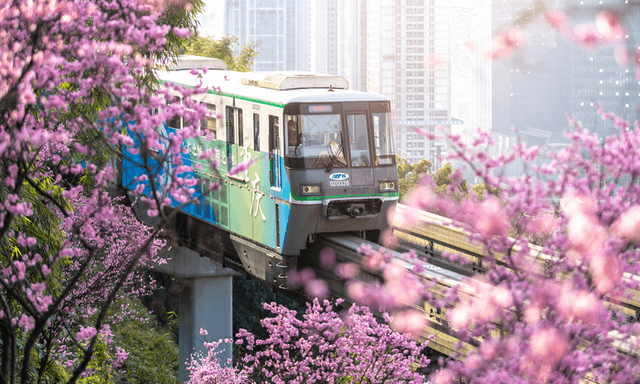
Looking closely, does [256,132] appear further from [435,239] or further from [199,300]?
[199,300]

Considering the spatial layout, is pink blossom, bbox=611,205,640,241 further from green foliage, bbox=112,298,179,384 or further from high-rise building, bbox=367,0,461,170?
high-rise building, bbox=367,0,461,170

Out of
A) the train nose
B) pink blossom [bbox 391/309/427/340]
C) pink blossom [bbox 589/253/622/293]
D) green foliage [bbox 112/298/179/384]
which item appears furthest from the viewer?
green foliage [bbox 112/298/179/384]

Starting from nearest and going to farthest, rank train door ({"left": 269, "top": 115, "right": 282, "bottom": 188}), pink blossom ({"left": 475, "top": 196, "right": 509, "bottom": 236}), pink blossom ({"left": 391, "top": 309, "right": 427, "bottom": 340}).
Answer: pink blossom ({"left": 475, "top": 196, "right": 509, "bottom": 236})
pink blossom ({"left": 391, "top": 309, "right": 427, "bottom": 340})
train door ({"left": 269, "top": 115, "right": 282, "bottom": 188})

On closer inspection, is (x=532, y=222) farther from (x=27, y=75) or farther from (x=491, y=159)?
(x=27, y=75)

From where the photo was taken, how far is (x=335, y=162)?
13141 mm

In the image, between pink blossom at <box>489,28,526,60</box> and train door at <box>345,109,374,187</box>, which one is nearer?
pink blossom at <box>489,28,526,60</box>

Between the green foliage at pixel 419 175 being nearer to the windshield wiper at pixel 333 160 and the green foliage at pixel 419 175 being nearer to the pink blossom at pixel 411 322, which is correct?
the windshield wiper at pixel 333 160

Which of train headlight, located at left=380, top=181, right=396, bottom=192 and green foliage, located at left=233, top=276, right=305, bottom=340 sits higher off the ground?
train headlight, located at left=380, top=181, right=396, bottom=192

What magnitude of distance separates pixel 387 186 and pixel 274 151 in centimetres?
173

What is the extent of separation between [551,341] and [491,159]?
1.16 metres

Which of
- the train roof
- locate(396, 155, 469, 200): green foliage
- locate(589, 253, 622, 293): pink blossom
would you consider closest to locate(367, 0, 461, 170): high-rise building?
locate(396, 155, 469, 200): green foliage

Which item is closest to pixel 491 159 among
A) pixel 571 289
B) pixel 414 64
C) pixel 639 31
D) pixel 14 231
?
pixel 571 289

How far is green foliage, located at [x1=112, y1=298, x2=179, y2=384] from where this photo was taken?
22.2 metres

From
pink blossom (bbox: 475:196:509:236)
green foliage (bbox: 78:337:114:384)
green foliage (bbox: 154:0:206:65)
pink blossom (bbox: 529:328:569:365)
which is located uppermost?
green foliage (bbox: 154:0:206:65)
